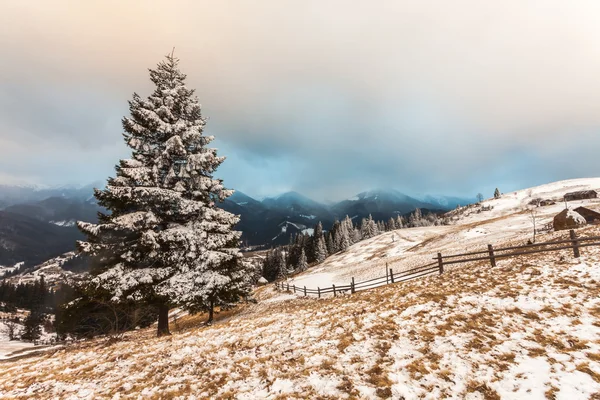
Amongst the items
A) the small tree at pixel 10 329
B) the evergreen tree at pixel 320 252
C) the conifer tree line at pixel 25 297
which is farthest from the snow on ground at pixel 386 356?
the conifer tree line at pixel 25 297

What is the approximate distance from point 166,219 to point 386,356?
501 inches

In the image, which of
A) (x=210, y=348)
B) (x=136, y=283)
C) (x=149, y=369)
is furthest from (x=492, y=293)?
(x=136, y=283)

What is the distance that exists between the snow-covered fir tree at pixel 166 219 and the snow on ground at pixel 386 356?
9.86 ft

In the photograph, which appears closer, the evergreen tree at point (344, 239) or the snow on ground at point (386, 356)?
the snow on ground at point (386, 356)

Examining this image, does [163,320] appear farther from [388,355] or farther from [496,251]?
[496,251]

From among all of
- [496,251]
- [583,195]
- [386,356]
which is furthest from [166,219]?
[583,195]

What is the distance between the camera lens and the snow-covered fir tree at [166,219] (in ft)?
41.7

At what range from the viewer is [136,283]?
12.2m

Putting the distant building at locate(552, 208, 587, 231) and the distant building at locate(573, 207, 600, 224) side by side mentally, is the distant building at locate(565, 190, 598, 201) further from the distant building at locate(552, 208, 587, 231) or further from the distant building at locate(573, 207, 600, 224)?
the distant building at locate(552, 208, 587, 231)

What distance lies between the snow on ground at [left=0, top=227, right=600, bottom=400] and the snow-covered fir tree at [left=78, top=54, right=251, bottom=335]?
3006 millimetres

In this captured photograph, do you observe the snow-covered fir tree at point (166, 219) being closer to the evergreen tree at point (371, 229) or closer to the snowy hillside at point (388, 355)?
the snowy hillside at point (388, 355)

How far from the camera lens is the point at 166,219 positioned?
14414 mm

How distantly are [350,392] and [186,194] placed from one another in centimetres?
1322

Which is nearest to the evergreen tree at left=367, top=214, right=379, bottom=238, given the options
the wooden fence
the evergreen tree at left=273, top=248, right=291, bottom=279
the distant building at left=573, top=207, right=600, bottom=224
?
the evergreen tree at left=273, top=248, right=291, bottom=279
